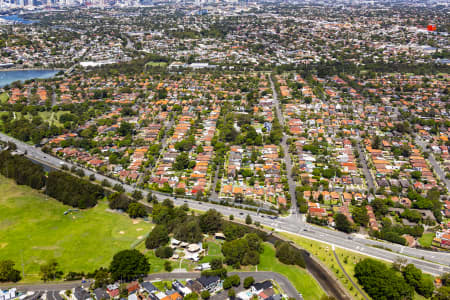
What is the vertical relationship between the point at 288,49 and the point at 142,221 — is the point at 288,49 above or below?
above

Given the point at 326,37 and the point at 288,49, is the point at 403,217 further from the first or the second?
the point at 326,37

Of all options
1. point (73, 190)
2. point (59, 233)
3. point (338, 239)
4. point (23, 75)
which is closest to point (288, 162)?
point (338, 239)

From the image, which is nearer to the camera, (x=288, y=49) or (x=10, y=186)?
(x=10, y=186)

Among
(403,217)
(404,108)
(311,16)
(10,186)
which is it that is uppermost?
(311,16)

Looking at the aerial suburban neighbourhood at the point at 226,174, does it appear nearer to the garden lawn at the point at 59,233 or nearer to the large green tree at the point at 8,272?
the garden lawn at the point at 59,233

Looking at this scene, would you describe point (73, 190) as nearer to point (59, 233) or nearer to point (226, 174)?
point (59, 233)

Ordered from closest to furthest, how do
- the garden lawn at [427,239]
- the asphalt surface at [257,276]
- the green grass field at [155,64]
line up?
the asphalt surface at [257,276]
the garden lawn at [427,239]
the green grass field at [155,64]

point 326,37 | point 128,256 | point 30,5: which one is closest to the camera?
point 128,256

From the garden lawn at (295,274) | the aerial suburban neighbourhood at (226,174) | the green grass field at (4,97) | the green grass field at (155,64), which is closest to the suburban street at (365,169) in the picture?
the aerial suburban neighbourhood at (226,174)

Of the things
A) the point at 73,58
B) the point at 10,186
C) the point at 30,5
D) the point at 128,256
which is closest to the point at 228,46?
the point at 73,58
